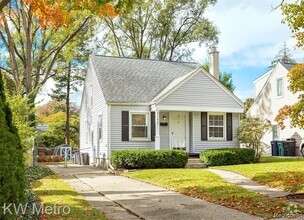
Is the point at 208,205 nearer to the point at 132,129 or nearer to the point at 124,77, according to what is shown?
the point at 132,129

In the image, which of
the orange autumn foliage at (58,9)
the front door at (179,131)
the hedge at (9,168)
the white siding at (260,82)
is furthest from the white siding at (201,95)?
the hedge at (9,168)

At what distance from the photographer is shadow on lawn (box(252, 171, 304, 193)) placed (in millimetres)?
10583

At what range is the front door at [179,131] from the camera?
2094 centimetres

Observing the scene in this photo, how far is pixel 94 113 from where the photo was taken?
2344cm

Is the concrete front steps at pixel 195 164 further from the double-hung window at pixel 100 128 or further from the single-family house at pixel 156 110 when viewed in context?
the double-hung window at pixel 100 128

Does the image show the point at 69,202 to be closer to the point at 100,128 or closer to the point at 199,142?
the point at 100,128

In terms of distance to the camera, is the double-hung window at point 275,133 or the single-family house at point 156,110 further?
the double-hung window at point 275,133

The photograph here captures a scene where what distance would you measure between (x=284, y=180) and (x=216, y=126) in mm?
9877

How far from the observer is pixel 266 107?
2892 centimetres

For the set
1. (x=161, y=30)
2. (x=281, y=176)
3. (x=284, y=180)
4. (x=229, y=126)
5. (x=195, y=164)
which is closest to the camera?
(x=284, y=180)

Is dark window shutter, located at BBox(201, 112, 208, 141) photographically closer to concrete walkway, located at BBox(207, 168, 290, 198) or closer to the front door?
the front door

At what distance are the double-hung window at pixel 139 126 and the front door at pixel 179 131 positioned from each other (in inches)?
64.3

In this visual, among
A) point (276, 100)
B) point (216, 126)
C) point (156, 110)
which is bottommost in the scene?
point (216, 126)

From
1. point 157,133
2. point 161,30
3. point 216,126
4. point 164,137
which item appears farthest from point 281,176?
point 161,30
